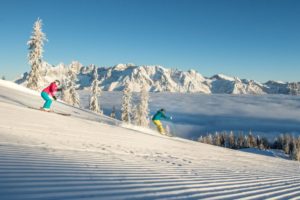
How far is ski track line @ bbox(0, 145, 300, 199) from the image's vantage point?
5781 millimetres

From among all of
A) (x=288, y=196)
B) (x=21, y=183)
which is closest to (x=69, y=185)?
(x=21, y=183)

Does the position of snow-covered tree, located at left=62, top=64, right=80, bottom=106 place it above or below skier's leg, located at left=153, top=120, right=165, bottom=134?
above

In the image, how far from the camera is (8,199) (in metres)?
4.80

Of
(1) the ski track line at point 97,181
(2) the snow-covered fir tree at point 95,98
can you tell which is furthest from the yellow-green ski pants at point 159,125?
(2) the snow-covered fir tree at point 95,98

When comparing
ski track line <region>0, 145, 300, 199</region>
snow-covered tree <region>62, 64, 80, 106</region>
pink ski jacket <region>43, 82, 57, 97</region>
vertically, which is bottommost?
ski track line <region>0, 145, 300, 199</region>

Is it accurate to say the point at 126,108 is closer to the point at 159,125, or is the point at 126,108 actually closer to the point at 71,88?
the point at 71,88

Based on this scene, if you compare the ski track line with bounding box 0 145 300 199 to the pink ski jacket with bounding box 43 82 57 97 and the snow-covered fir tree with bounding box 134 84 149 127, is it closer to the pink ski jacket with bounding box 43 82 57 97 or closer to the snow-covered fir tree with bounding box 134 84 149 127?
the pink ski jacket with bounding box 43 82 57 97

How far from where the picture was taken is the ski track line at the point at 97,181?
5781 millimetres

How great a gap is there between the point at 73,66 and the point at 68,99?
772cm

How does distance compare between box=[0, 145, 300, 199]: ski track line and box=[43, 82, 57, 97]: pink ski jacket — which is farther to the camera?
box=[43, 82, 57, 97]: pink ski jacket

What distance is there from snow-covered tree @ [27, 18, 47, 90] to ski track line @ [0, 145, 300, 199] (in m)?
52.8

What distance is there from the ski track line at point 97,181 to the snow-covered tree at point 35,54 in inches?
2080

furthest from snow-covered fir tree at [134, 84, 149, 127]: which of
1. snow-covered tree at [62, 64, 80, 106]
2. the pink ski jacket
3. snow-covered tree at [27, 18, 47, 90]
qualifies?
the pink ski jacket

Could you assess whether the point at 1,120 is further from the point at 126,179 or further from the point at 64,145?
the point at 126,179
